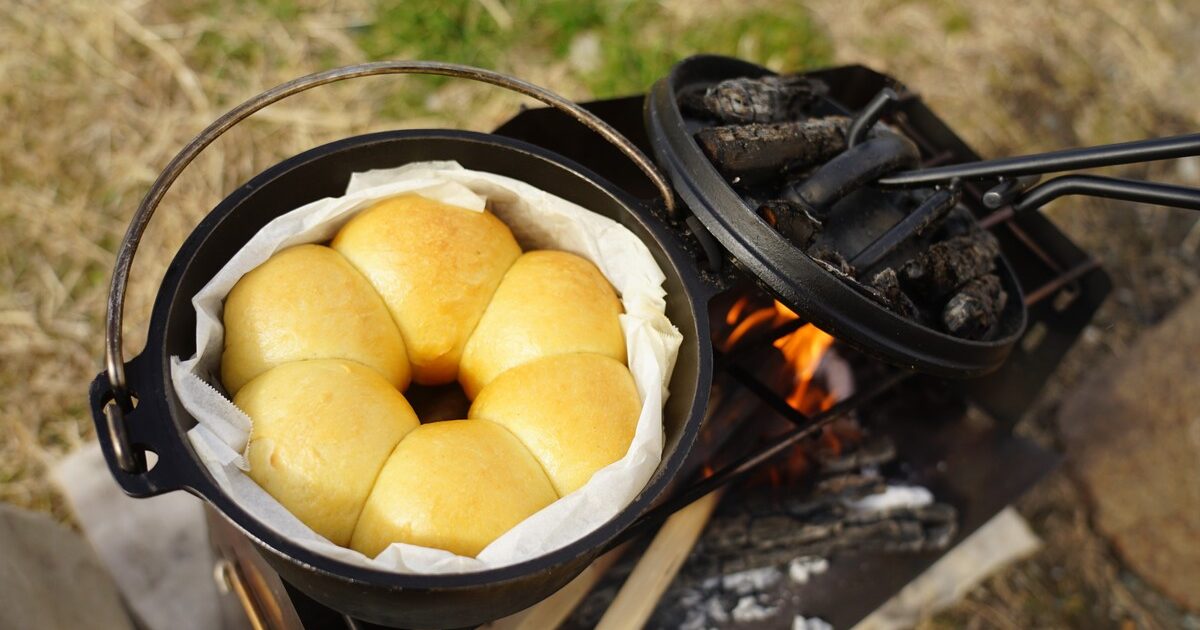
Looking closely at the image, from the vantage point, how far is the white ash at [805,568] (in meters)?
2.53

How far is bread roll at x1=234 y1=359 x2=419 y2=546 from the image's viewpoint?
1.44m

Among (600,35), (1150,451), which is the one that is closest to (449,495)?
(1150,451)

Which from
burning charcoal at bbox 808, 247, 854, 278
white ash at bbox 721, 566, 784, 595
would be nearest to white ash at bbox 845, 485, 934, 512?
white ash at bbox 721, 566, 784, 595

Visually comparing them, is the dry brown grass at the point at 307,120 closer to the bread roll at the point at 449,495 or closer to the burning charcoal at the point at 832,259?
the burning charcoal at the point at 832,259

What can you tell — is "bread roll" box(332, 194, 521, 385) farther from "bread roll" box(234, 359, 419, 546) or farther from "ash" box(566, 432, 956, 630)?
"ash" box(566, 432, 956, 630)

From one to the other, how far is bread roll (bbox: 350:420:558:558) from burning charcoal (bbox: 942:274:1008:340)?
38.7 inches

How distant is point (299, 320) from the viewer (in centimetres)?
161

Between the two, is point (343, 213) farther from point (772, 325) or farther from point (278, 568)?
point (772, 325)

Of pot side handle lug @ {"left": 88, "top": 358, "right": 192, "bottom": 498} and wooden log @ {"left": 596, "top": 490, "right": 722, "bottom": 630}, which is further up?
pot side handle lug @ {"left": 88, "top": 358, "right": 192, "bottom": 498}

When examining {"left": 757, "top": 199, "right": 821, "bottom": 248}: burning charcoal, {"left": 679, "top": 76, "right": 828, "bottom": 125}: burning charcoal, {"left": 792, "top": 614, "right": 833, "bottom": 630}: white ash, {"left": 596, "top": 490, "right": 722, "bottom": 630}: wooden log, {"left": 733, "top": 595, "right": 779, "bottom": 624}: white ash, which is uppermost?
{"left": 679, "top": 76, "right": 828, "bottom": 125}: burning charcoal

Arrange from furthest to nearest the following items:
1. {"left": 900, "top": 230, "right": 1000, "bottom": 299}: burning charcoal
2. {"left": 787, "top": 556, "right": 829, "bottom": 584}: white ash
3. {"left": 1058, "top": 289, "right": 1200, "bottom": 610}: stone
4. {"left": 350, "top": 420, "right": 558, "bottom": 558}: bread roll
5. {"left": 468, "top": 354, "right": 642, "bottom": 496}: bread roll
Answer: {"left": 1058, "top": 289, "right": 1200, "bottom": 610}: stone < {"left": 787, "top": 556, "right": 829, "bottom": 584}: white ash < {"left": 900, "top": 230, "right": 1000, "bottom": 299}: burning charcoal < {"left": 468, "top": 354, "right": 642, "bottom": 496}: bread roll < {"left": 350, "top": 420, "right": 558, "bottom": 558}: bread roll

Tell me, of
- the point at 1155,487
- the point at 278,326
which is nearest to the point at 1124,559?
the point at 1155,487

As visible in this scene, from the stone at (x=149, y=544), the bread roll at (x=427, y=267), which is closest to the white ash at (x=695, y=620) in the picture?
the bread roll at (x=427, y=267)

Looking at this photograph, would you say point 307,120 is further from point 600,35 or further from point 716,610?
point 716,610
